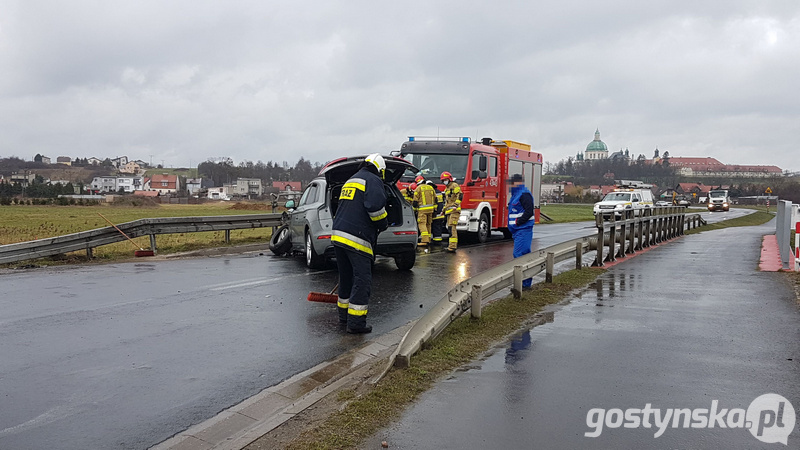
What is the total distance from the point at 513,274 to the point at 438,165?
9.41m

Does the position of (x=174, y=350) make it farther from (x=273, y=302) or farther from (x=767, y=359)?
(x=767, y=359)

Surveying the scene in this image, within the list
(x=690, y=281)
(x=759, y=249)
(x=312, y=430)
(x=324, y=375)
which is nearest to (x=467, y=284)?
(x=324, y=375)

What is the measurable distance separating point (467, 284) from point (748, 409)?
3277mm

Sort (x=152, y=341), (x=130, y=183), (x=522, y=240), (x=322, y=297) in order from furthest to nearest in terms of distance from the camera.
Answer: (x=130, y=183)
(x=522, y=240)
(x=322, y=297)
(x=152, y=341)

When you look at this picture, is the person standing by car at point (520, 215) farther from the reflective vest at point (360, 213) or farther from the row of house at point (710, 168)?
the row of house at point (710, 168)

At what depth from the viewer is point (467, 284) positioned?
7262mm

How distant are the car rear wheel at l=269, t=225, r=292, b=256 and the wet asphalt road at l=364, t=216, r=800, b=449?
7.14m

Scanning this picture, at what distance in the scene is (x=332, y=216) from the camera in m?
11.3

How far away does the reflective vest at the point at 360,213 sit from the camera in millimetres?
6965

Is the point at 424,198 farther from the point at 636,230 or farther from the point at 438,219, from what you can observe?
the point at 636,230

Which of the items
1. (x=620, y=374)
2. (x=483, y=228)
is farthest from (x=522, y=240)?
(x=483, y=228)

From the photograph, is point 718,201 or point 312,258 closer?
point 312,258

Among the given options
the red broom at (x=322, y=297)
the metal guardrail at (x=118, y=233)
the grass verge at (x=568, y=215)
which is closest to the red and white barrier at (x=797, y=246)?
the red broom at (x=322, y=297)

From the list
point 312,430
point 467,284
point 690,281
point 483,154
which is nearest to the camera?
point 312,430
